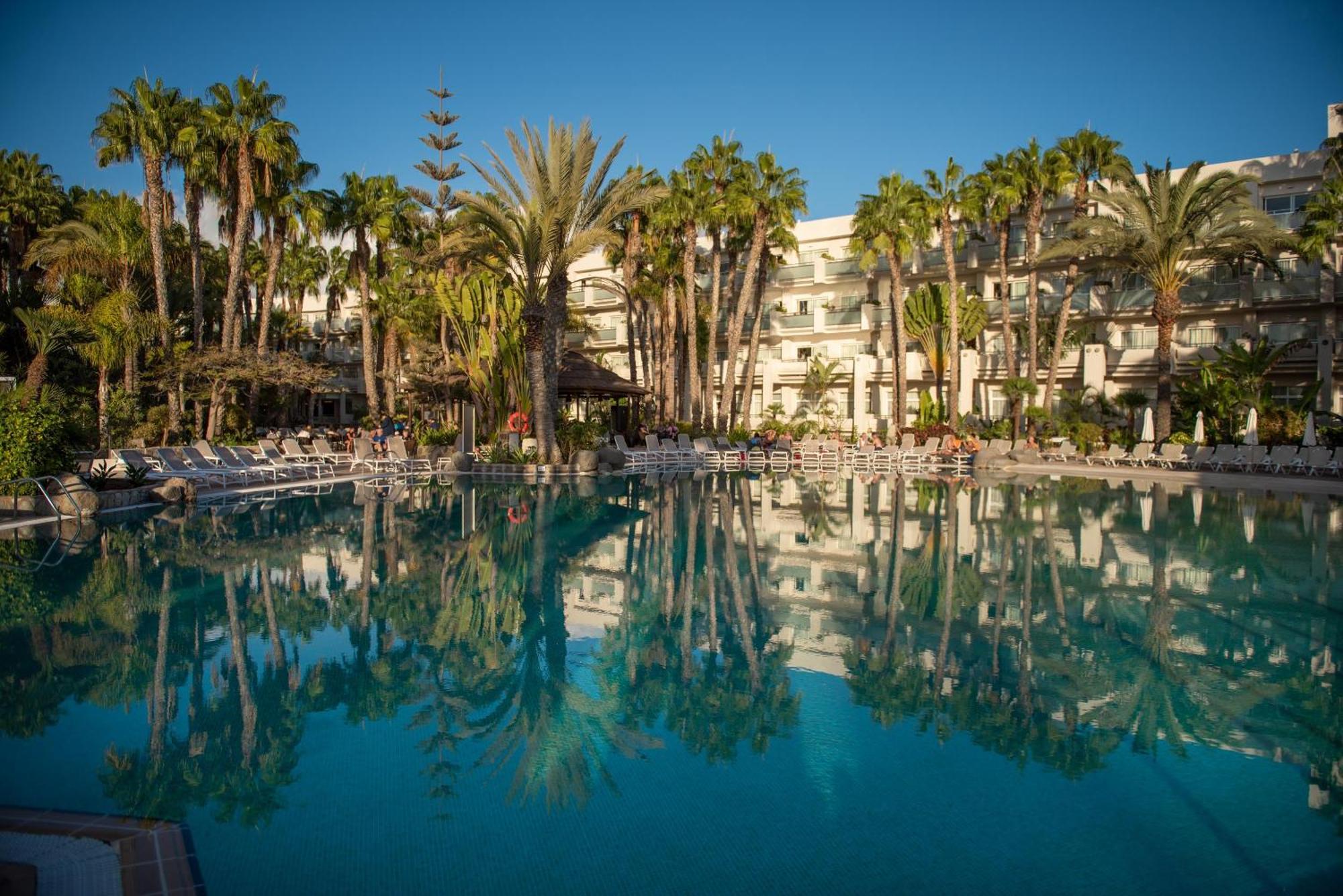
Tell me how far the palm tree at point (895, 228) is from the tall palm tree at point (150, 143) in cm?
2223

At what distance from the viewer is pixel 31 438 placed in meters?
13.2

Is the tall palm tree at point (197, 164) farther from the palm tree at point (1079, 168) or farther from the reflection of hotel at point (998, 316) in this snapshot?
the palm tree at point (1079, 168)

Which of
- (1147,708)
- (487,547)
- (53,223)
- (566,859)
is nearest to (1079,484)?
(487,547)

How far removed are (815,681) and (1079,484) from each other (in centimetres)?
1706

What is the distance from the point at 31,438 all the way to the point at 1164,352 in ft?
91.1

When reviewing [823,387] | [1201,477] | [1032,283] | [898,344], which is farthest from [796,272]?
[1201,477]

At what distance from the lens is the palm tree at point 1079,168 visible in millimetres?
29516

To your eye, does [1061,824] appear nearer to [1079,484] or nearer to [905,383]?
[1079,484]

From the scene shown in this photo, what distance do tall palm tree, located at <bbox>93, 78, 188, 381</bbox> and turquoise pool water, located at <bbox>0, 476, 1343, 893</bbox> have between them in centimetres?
1724

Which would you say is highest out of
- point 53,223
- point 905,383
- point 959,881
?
point 53,223

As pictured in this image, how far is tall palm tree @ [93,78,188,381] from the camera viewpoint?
83.6 ft

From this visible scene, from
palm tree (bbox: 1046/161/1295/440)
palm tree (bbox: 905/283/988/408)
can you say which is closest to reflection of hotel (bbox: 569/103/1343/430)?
palm tree (bbox: 905/283/988/408)

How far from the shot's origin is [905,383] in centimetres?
3506

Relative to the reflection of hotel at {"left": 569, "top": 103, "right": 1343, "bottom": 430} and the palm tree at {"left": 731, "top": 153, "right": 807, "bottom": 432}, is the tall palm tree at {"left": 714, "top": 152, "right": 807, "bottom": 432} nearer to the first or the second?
the palm tree at {"left": 731, "top": 153, "right": 807, "bottom": 432}
